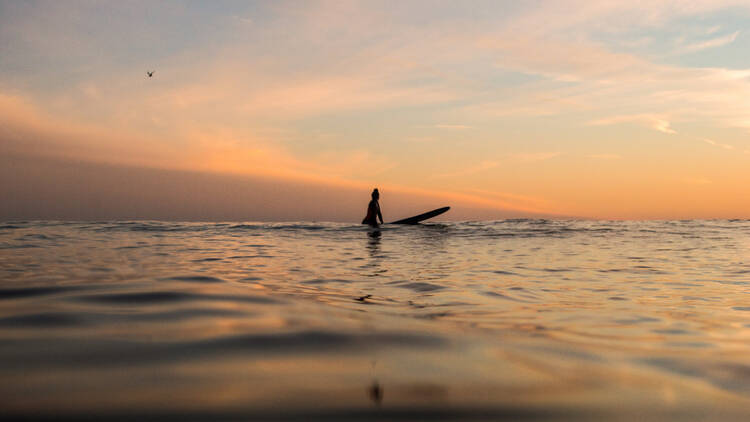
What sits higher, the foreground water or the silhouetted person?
the silhouetted person

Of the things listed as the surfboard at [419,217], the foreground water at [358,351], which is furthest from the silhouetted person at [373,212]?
the foreground water at [358,351]

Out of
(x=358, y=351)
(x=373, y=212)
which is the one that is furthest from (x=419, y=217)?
(x=358, y=351)

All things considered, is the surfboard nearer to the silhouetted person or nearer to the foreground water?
the silhouetted person

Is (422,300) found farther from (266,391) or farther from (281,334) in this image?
(266,391)

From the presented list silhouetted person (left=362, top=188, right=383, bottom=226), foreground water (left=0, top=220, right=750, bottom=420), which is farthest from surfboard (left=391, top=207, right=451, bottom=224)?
foreground water (left=0, top=220, right=750, bottom=420)

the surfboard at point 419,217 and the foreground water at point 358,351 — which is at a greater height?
the surfboard at point 419,217

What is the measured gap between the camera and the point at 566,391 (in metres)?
1.55

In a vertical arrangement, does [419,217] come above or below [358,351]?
above

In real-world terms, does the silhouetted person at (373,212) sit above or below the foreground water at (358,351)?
above

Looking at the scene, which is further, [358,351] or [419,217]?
[419,217]

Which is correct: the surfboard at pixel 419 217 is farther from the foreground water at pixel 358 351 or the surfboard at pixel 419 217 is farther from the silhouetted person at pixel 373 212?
the foreground water at pixel 358 351

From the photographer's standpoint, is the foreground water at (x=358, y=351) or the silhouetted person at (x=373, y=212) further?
the silhouetted person at (x=373, y=212)

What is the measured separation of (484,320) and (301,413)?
202 cm

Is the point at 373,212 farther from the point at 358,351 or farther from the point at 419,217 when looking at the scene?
the point at 358,351
